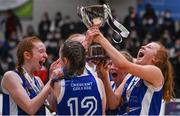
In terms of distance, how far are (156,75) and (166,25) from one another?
8662mm

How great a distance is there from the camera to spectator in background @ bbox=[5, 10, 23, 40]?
11836 mm

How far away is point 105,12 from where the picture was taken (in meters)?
3.02

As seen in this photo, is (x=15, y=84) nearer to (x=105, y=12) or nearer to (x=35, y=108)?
(x=35, y=108)

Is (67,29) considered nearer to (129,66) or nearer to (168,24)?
(168,24)

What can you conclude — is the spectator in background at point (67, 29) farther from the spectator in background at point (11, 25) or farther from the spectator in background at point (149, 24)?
the spectator in background at point (149, 24)

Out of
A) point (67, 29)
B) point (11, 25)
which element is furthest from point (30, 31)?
point (67, 29)

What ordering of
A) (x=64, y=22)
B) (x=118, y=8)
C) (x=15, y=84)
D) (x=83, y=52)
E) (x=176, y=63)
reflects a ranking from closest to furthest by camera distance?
1. (x=83, y=52)
2. (x=15, y=84)
3. (x=176, y=63)
4. (x=64, y=22)
5. (x=118, y=8)

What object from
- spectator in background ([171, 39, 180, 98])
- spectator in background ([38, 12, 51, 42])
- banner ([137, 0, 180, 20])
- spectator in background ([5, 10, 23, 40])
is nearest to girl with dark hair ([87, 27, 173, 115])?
spectator in background ([171, 39, 180, 98])

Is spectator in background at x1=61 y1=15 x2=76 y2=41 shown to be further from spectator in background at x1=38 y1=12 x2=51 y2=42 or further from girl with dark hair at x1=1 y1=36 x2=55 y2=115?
girl with dark hair at x1=1 y1=36 x2=55 y2=115

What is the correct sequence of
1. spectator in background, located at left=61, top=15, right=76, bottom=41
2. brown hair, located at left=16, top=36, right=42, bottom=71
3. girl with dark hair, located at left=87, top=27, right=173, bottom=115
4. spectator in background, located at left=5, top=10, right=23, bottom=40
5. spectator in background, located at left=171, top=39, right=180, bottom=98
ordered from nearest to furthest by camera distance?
1. girl with dark hair, located at left=87, top=27, right=173, bottom=115
2. brown hair, located at left=16, top=36, right=42, bottom=71
3. spectator in background, located at left=171, top=39, right=180, bottom=98
4. spectator in background, located at left=61, top=15, right=76, bottom=41
5. spectator in background, located at left=5, top=10, right=23, bottom=40

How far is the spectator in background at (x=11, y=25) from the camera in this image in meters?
11.8

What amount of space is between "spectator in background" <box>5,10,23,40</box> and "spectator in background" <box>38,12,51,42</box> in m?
0.46

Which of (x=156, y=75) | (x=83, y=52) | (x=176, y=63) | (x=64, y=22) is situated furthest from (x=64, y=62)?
(x=64, y=22)

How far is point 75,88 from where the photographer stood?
2.92 metres
